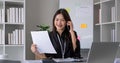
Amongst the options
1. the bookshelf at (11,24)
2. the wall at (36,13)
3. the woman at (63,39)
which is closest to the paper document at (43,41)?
the woman at (63,39)

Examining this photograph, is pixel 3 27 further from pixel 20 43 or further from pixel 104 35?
pixel 104 35

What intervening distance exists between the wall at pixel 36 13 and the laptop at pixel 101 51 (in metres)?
3.14

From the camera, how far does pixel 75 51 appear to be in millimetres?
2811

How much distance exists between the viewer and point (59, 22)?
2.79 metres

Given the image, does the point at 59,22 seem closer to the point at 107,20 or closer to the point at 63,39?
the point at 63,39

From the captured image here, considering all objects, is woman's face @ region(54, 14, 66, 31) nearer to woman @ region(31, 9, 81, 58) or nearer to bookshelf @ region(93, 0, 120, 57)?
woman @ region(31, 9, 81, 58)

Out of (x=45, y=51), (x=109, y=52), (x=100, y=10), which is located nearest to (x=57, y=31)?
(x=45, y=51)

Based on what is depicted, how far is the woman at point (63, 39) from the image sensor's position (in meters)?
2.73

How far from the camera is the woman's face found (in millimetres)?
2795

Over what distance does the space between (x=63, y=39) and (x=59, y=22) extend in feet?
0.66

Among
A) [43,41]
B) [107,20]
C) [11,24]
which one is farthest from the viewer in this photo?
[107,20]

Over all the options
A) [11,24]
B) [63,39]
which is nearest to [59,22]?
[63,39]

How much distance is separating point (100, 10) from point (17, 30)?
164 cm

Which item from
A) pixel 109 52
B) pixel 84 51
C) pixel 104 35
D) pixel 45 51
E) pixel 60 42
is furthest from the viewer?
pixel 84 51
